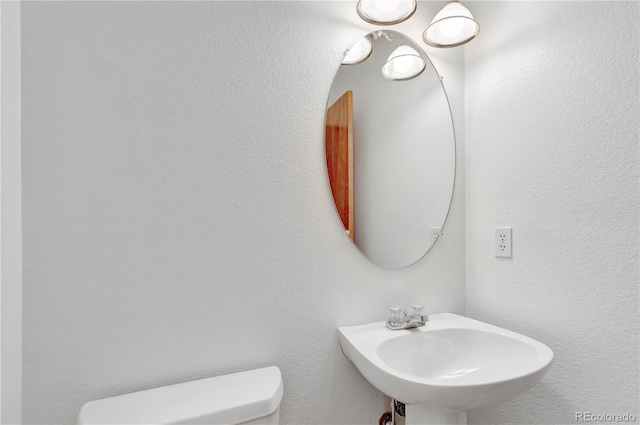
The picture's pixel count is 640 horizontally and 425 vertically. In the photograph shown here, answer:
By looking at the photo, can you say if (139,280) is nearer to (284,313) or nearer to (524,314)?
(284,313)

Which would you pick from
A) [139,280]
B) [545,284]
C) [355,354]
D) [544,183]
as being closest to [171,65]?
[139,280]

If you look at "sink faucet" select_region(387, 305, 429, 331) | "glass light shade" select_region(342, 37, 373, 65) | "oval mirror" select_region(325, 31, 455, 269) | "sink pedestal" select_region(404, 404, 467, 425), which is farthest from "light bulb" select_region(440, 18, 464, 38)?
"sink pedestal" select_region(404, 404, 467, 425)

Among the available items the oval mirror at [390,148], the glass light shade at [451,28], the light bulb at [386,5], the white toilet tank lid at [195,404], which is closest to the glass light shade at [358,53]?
the oval mirror at [390,148]

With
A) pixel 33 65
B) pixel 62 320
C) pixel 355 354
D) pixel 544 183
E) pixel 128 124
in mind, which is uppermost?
pixel 33 65

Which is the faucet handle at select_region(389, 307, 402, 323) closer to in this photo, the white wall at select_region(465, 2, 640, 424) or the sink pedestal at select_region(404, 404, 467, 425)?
the sink pedestal at select_region(404, 404, 467, 425)

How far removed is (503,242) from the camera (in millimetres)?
1203

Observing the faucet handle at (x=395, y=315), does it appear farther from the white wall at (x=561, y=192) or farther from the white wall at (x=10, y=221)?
the white wall at (x=10, y=221)

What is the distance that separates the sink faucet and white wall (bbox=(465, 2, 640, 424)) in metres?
0.33

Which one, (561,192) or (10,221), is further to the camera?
(561,192)

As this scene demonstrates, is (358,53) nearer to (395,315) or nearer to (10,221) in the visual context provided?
(395,315)

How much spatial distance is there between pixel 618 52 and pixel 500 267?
2.40 feet

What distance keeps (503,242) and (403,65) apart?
77 cm

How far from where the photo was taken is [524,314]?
1133 millimetres

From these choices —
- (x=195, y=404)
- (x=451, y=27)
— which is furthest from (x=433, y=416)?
(x=451, y=27)
